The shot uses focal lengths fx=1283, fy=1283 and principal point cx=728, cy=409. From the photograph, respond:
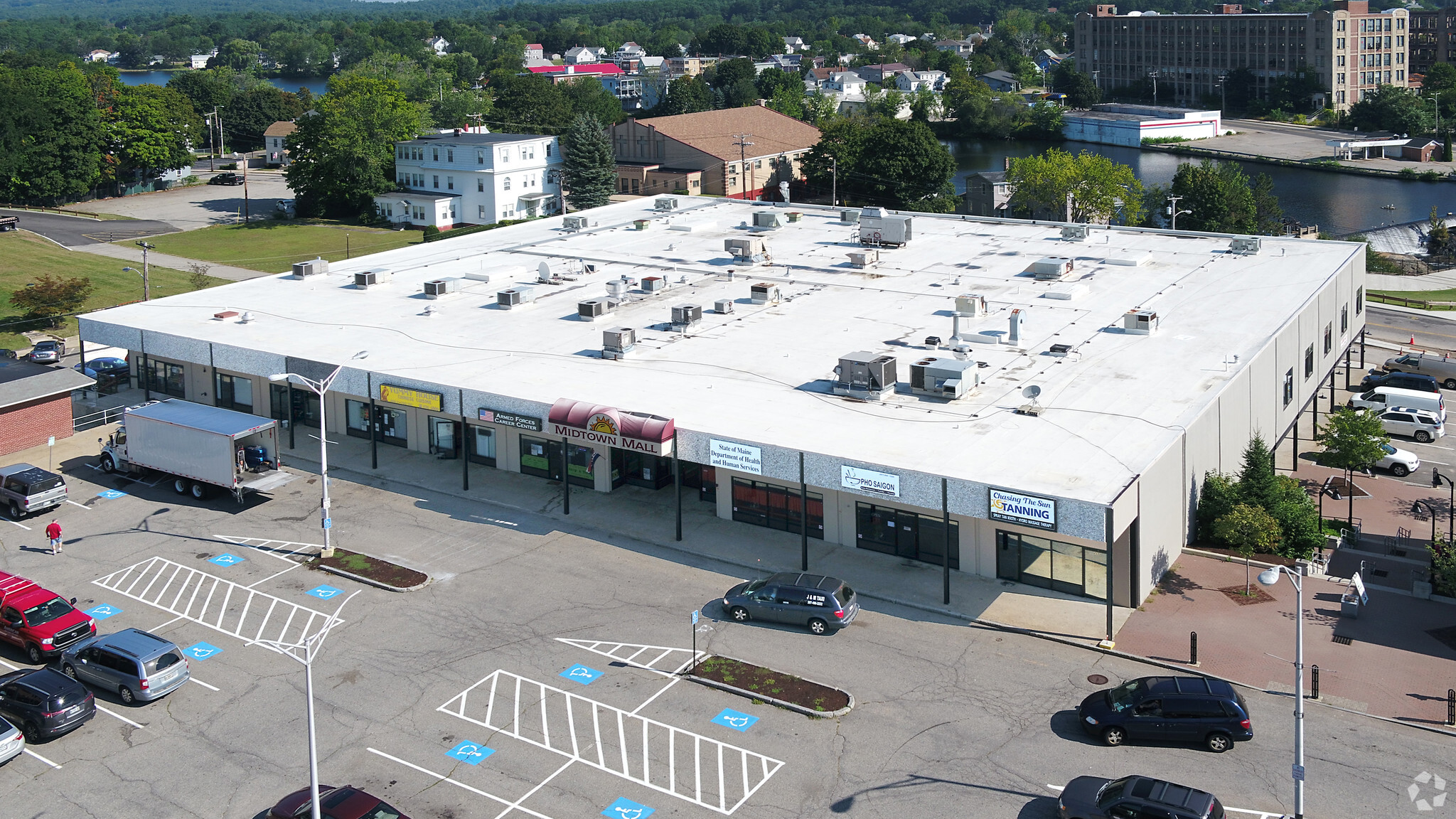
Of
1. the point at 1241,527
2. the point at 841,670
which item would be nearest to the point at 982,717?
the point at 841,670

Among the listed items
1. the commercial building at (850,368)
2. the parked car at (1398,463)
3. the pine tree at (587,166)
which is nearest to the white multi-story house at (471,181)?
the pine tree at (587,166)

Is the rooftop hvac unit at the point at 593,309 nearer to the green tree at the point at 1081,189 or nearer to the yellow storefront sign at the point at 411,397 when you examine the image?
the yellow storefront sign at the point at 411,397

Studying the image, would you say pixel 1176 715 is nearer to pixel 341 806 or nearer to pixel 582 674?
pixel 582 674

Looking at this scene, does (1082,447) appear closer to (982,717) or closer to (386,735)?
(982,717)

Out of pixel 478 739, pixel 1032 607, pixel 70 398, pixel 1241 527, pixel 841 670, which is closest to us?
pixel 478 739

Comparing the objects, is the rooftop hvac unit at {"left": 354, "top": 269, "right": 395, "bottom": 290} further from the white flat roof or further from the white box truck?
the white box truck

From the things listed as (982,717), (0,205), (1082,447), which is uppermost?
(0,205)

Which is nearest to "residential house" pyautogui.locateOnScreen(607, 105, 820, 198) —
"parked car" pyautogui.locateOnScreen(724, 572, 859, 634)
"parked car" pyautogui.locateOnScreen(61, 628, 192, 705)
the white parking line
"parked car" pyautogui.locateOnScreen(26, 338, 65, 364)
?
"parked car" pyautogui.locateOnScreen(26, 338, 65, 364)

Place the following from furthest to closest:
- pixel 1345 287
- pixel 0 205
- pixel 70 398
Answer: pixel 0 205
pixel 1345 287
pixel 70 398
